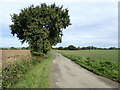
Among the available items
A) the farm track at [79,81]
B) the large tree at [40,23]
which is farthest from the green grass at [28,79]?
the large tree at [40,23]

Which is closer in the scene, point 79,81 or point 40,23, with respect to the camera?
point 79,81

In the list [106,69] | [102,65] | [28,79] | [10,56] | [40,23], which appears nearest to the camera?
[28,79]

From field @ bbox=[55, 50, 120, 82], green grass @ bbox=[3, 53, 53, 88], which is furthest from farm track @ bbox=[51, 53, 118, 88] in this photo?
Answer: field @ bbox=[55, 50, 120, 82]

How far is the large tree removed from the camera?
71.1 ft

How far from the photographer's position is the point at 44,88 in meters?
6.07

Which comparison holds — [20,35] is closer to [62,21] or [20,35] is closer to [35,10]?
[35,10]

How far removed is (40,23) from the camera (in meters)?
22.3

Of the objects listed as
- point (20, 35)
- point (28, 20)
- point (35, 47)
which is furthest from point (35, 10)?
point (20, 35)

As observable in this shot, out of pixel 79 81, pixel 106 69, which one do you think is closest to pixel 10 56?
pixel 79 81

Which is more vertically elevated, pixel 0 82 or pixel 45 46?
pixel 45 46

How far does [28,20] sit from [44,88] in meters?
19.7

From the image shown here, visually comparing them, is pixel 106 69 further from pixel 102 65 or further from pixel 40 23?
pixel 40 23

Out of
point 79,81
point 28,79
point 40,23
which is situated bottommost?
point 79,81

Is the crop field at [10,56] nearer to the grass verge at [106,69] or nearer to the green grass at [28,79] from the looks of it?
the green grass at [28,79]
